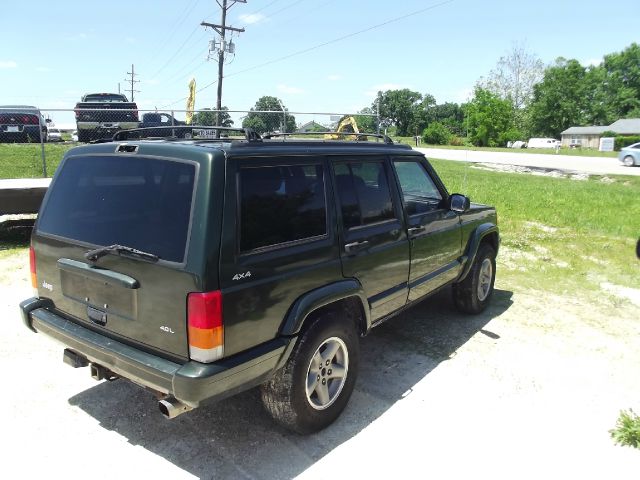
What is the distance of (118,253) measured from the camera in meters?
2.62

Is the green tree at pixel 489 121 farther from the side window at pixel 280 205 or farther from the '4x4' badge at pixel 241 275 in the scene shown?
the '4x4' badge at pixel 241 275

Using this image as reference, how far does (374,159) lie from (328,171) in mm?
652

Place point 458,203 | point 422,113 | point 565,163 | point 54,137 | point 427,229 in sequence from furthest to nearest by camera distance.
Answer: point 422,113 < point 565,163 < point 54,137 < point 458,203 < point 427,229

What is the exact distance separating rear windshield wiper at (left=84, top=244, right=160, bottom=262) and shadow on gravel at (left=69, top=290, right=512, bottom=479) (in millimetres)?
1196

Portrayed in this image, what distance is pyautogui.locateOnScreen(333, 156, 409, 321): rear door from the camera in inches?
129

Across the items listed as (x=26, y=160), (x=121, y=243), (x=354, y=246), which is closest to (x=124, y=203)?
(x=121, y=243)

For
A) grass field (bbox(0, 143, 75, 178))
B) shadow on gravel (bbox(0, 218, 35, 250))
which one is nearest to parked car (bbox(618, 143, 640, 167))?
grass field (bbox(0, 143, 75, 178))

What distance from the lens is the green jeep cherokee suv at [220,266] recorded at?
2436 millimetres

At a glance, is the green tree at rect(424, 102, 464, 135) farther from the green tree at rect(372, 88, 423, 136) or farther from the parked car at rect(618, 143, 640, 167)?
the parked car at rect(618, 143, 640, 167)

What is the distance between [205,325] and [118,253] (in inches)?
26.8

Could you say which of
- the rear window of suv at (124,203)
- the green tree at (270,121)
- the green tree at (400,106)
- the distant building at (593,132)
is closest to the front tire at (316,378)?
the rear window of suv at (124,203)

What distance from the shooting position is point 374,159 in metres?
3.73

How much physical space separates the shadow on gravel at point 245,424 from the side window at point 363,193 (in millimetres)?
1302

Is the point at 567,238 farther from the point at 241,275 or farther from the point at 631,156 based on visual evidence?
the point at 631,156
